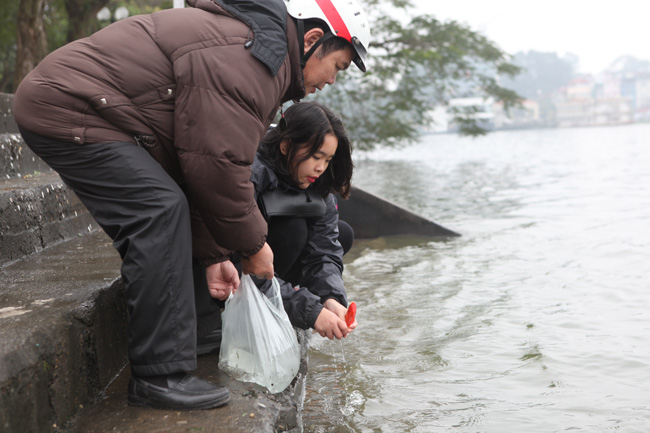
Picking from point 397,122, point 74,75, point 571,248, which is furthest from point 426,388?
point 397,122

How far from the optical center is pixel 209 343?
2.81m

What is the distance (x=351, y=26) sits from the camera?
2.33m

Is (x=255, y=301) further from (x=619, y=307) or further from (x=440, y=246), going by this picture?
(x=440, y=246)

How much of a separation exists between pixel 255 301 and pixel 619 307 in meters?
2.95

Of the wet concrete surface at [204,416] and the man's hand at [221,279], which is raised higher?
the man's hand at [221,279]

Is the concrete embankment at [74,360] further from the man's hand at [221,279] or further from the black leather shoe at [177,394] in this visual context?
the man's hand at [221,279]

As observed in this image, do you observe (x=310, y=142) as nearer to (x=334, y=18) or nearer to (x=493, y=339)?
(x=334, y=18)

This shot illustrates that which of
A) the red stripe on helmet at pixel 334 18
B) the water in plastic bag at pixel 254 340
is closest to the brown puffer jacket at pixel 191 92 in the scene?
the red stripe on helmet at pixel 334 18

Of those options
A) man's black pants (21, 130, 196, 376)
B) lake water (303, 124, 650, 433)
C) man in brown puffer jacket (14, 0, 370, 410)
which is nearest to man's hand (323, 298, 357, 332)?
lake water (303, 124, 650, 433)

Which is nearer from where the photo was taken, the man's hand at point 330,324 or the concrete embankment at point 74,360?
the concrete embankment at point 74,360

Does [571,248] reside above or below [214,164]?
below

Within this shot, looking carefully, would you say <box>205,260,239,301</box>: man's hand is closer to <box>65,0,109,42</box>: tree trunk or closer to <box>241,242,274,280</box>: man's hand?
<box>241,242,274,280</box>: man's hand

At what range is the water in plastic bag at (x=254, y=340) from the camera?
2545 mm

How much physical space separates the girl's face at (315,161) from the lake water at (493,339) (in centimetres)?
94
